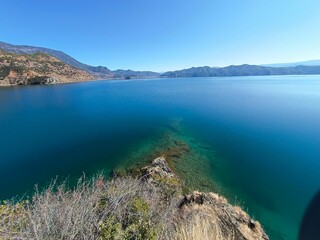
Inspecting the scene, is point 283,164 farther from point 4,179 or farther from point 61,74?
point 61,74

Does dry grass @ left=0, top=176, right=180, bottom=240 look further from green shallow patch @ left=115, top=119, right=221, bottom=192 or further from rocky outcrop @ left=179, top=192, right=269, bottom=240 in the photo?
green shallow patch @ left=115, top=119, right=221, bottom=192

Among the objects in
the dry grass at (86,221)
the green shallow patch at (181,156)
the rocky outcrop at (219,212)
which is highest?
the dry grass at (86,221)

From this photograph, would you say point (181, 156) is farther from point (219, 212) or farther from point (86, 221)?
point (86, 221)

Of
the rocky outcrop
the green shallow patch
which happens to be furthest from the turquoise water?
the rocky outcrop

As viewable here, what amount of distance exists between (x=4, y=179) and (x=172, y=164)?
13.3 meters

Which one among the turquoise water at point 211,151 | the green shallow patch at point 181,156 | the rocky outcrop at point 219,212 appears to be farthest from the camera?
the green shallow patch at point 181,156

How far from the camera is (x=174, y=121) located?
99.7 ft

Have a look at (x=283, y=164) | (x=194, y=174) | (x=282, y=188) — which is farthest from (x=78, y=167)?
(x=283, y=164)

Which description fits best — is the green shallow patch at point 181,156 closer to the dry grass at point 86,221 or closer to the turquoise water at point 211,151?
the turquoise water at point 211,151

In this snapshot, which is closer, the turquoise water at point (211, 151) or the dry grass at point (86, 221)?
the dry grass at point (86, 221)

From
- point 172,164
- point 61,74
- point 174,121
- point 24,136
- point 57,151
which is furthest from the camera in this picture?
point 61,74

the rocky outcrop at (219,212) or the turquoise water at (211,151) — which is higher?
the rocky outcrop at (219,212)

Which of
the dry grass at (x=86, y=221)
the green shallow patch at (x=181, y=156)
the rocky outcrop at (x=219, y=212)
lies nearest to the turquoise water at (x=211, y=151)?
the green shallow patch at (x=181, y=156)

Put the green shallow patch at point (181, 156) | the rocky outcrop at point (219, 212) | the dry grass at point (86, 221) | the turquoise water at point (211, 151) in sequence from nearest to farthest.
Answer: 1. the dry grass at point (86, 221)
2. the rocky outcrop at point (219, 212)
3. the turquoise water at point (211, 151)
4. the green shallow patch at point (181, 156)
